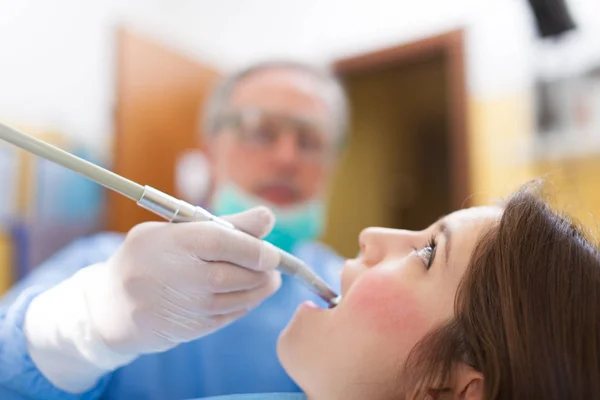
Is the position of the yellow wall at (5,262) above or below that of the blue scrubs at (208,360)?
below

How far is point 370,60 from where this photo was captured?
8.30 ft

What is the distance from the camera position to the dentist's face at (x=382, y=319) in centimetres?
68

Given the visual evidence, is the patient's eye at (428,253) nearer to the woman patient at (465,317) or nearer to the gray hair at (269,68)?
the woman patient at (465,317)

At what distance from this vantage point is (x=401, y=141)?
3.90 m

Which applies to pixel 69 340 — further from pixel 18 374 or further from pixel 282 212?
pixel 282 212

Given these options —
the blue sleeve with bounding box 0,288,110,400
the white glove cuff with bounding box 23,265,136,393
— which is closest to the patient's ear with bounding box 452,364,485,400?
the white glove cuff with bounding box 23,265,136,393

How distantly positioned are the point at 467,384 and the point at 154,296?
405 millimetres

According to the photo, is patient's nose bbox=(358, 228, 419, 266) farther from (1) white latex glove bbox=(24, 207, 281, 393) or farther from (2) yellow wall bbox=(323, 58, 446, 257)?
(2) yellow wall bbox=(323, 58, 446, 257)

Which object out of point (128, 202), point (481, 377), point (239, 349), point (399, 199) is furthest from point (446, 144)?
point (481, 377)

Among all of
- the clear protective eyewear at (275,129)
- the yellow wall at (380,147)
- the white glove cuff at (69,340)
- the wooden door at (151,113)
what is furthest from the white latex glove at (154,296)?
the yellow wall at (380,147)

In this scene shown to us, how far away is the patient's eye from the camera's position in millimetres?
720

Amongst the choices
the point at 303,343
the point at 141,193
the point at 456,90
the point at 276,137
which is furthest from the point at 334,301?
the point at 456,90

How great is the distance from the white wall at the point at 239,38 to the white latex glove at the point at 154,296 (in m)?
1.47

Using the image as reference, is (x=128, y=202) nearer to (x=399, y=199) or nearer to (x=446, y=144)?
(x=399, y=199)
